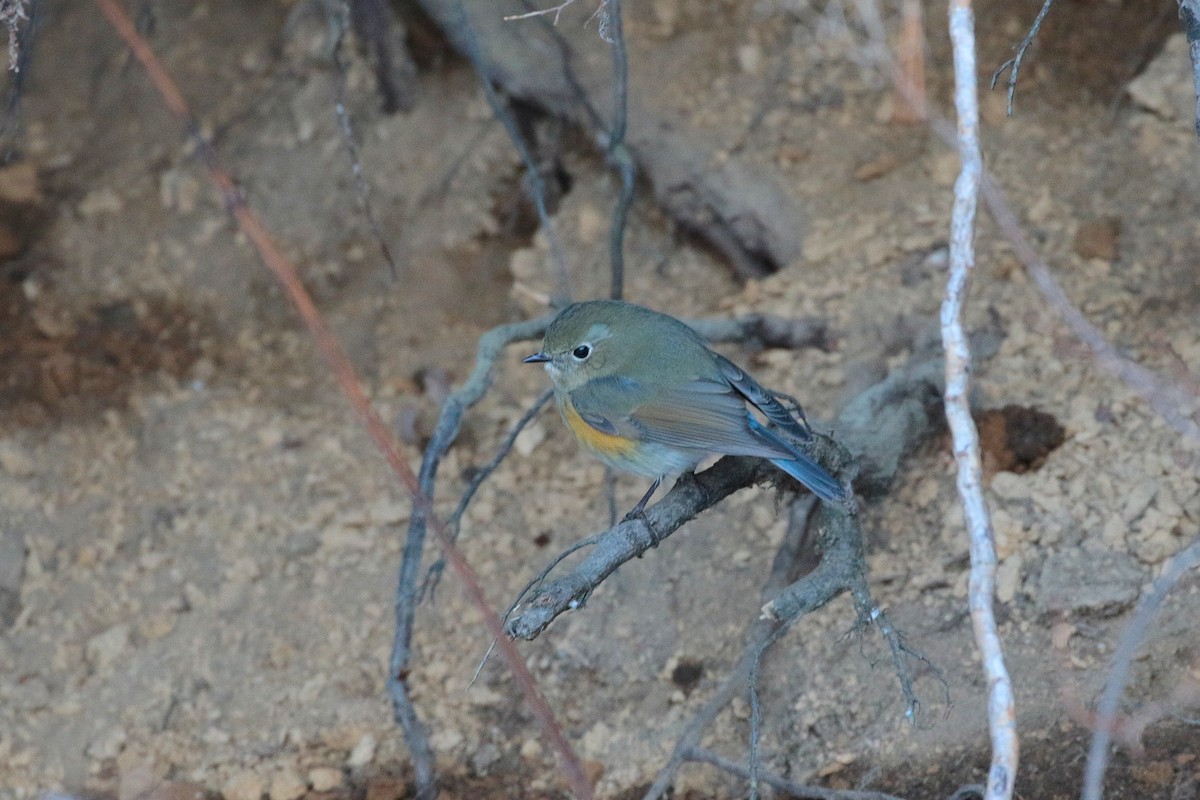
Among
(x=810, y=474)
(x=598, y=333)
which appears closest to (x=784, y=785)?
(x=810, y=474)

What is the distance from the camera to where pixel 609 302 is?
3.82 m

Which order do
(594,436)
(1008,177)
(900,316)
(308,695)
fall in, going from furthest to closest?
(1008,177), (900,316), (308,695), (594,436)

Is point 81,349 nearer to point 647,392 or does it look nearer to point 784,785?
point 647,392

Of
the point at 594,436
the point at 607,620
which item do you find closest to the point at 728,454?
the point at 594,436

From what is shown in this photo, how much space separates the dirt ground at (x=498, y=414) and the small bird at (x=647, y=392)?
66cm

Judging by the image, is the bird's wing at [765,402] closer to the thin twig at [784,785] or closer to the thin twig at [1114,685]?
the thin twig at [784,785]

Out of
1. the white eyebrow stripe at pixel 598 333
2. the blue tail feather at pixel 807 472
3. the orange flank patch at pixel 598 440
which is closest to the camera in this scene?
the blue tail feather at pixel 807 472

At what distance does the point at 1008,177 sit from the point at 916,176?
1.15 ft

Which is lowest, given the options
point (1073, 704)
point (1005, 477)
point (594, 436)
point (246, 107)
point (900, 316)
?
point (1073, 704)

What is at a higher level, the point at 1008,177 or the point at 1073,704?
the point at 1008,177

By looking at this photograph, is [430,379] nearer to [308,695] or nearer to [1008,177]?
[308,695]

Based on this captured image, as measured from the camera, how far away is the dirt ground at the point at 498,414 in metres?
3.60

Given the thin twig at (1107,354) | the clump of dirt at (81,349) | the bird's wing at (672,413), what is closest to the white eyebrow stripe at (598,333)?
the bird's wing at (672,413)

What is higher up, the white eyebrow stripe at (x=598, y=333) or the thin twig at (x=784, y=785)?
the white eyebrow stripe at (x=598, y=333)
